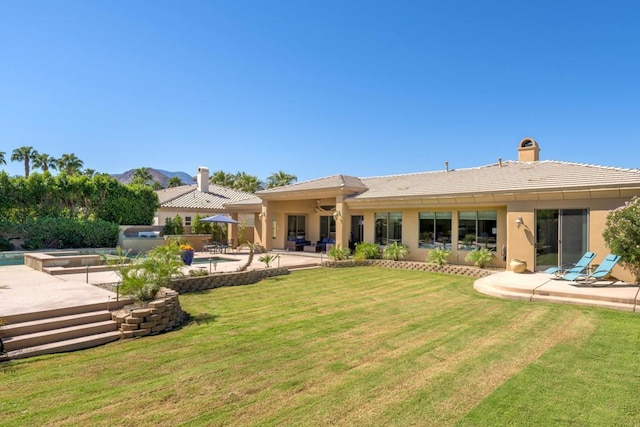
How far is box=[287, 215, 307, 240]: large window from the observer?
28.6 m

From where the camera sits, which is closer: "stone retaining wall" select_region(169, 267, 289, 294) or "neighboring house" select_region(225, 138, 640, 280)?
"stone retaining wall" select_region(169, 267, 289, 294)

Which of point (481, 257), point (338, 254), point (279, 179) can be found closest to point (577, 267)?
point (481, 257)

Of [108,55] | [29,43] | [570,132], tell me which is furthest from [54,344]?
[570,132]

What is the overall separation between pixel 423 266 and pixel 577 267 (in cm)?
674

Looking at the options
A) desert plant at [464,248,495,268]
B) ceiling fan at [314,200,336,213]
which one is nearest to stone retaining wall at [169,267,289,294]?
desert plant at [464,248,495,268]

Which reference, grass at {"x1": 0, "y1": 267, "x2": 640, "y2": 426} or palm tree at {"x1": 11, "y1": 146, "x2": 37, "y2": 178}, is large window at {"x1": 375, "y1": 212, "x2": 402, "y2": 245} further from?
palm tree at {"x1": 11, "y1": 146, "x2": 37, "y2": 178}

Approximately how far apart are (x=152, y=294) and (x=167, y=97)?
52.1 feet

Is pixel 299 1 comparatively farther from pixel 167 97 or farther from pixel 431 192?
pixel 431 192

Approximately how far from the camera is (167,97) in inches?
844

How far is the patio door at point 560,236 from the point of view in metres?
14.7

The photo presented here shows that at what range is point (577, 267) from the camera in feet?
43.0

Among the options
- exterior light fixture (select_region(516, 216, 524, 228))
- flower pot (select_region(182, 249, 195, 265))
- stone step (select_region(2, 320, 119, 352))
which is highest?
exterior light fixture (select_region(516, 216, 524, 228))

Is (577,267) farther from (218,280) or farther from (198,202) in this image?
(198,202)

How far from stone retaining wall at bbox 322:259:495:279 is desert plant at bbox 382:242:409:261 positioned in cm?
35
